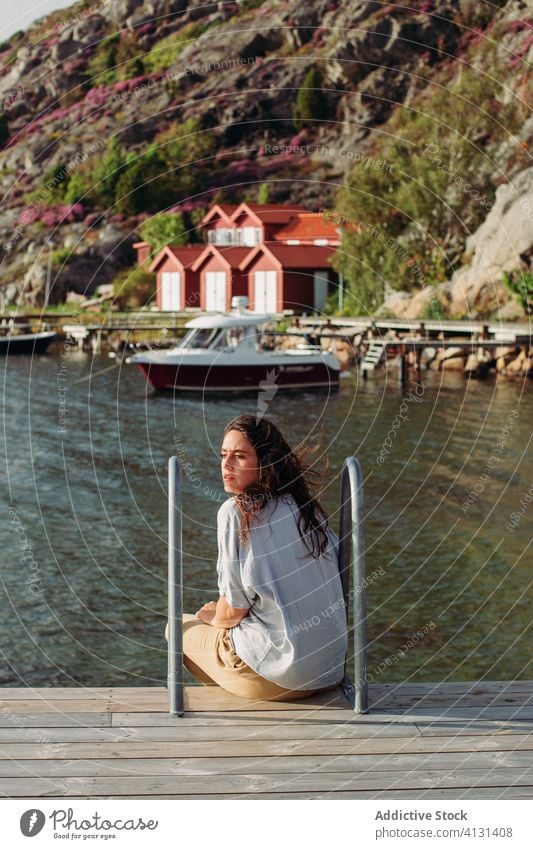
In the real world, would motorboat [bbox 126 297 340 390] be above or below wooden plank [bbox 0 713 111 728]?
below

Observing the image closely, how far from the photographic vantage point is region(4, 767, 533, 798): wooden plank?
479 centimetres

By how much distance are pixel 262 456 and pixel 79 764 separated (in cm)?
165

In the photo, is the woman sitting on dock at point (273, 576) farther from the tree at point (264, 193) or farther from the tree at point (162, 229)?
the tree at point (264, 193)

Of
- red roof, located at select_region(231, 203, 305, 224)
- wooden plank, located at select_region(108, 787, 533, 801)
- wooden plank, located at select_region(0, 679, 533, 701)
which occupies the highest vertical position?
red roof, located at select_region(231, 203, 305, 224)

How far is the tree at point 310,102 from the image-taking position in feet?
307

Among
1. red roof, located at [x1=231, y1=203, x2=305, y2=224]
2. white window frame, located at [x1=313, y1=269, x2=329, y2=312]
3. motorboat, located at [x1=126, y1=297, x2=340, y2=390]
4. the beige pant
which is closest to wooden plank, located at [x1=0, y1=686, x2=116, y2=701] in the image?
the beige pant

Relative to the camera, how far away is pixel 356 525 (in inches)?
222

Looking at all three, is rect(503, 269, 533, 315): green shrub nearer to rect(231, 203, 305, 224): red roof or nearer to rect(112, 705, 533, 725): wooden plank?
rect(231, 203, 305, 224): red roof

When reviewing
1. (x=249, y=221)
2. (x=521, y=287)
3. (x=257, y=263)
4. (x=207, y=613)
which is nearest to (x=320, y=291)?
(x=257, y=263)

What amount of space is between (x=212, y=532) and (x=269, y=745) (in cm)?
1320

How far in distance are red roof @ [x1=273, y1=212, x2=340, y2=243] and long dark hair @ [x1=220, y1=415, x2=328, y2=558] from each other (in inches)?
2220

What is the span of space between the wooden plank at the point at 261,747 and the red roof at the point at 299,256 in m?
55.7

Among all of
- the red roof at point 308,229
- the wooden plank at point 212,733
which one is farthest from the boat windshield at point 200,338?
the wooden plank at point 212,733

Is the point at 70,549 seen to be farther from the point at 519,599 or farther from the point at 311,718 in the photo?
the point at 311,718
